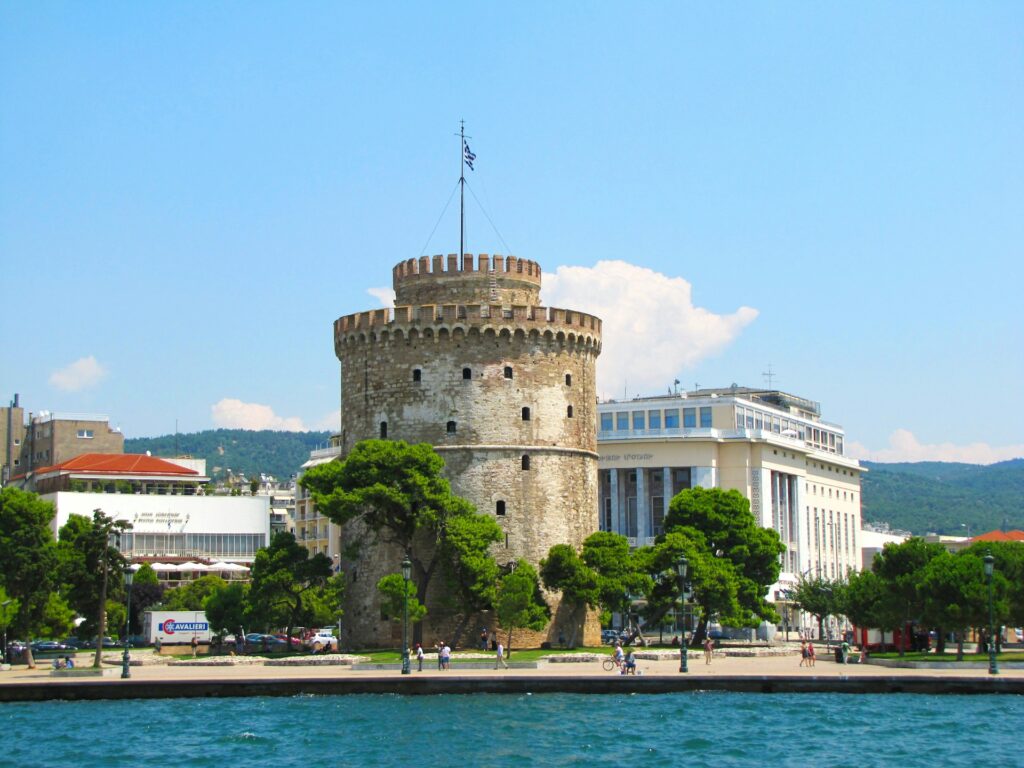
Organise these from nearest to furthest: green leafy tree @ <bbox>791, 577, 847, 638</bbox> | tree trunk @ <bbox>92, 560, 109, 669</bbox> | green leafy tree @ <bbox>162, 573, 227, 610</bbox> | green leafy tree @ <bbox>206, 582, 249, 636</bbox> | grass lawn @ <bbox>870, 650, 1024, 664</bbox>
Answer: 1. grass lawn @ <bbox>870, 650, 1024, 664</bbox>
2. tree trunk @ <bbox>92, 560, 109, 669</bbox>
3. green leafy tree @ <bbox>206, 582, 249, 636</bbox>
4. green leafy tree @ <bbox>791, 577, 847, 638</bbox>
5. green leafy tree @ <bbox>162, 573, 227, 610</bbox>

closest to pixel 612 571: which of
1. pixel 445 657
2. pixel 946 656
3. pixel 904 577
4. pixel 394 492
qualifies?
pixel 394 492

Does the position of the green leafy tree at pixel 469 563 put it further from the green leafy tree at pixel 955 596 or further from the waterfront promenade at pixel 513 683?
the green leafy tree at pixel 955 596

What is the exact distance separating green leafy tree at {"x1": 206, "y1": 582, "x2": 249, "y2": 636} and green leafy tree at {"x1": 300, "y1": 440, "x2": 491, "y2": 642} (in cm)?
889

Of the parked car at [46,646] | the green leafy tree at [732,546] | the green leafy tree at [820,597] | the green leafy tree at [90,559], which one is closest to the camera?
the green leafy tree at [90,559]

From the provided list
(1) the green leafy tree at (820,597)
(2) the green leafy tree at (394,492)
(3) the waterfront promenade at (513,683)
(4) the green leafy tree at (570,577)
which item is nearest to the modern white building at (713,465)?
(1) the green leafy tree at (820,597)

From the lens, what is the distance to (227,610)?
6050cm

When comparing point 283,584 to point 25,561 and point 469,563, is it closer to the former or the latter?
point 469,563

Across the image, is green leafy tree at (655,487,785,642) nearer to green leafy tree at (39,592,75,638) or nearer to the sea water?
the sea water

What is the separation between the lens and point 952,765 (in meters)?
30.0

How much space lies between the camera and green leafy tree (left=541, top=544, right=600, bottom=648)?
5534 centimetres

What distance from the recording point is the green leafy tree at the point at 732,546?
59438 millimetres

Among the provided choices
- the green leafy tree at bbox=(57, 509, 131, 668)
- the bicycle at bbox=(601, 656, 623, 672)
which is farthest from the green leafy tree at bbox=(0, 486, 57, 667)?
the bicycle at bbox=(601, 656, 623, 672)

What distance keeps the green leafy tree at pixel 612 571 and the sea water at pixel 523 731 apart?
14.4 m

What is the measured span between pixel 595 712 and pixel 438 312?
2241 cm
